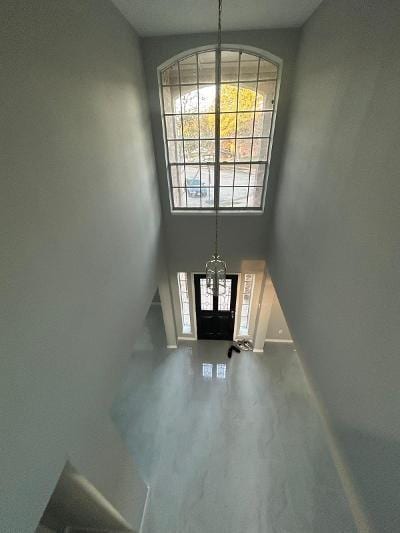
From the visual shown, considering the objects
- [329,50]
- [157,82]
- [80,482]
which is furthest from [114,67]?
[80,482]

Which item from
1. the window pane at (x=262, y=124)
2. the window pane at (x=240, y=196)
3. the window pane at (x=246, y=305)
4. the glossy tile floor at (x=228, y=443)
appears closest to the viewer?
the glossy tile floor at (x=228, y=443)

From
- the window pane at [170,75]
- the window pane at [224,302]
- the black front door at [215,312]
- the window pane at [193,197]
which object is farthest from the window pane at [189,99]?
the window pane at [224,302]

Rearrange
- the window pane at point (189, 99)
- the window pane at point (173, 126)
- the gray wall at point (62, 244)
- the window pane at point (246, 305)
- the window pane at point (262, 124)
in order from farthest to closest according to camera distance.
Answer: the window pane at point (246, 305) → the window pane at point (173, 126) → the window pane at point (262, 124) → the window pane at point (189, 99) → the gray wall at point (62, 244)

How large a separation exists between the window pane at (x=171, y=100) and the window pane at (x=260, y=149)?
1348mm

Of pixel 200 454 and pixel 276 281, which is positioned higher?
pixel 276 281

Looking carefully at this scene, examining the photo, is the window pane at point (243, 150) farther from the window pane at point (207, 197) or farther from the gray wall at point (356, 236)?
the gray wall at point (356, 236)

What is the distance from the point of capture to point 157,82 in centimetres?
381

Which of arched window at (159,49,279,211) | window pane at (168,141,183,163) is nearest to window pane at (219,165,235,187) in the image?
arched window at (159,49,279,211)

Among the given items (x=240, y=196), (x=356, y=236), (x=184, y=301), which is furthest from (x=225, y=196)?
(x=356, y=236)

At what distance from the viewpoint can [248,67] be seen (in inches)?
149

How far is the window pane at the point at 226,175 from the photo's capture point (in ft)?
14.9

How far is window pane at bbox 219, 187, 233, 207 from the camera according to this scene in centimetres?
476

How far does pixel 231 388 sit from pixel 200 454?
4.54ft

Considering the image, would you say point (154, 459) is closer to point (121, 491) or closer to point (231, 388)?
point (121, 491)
